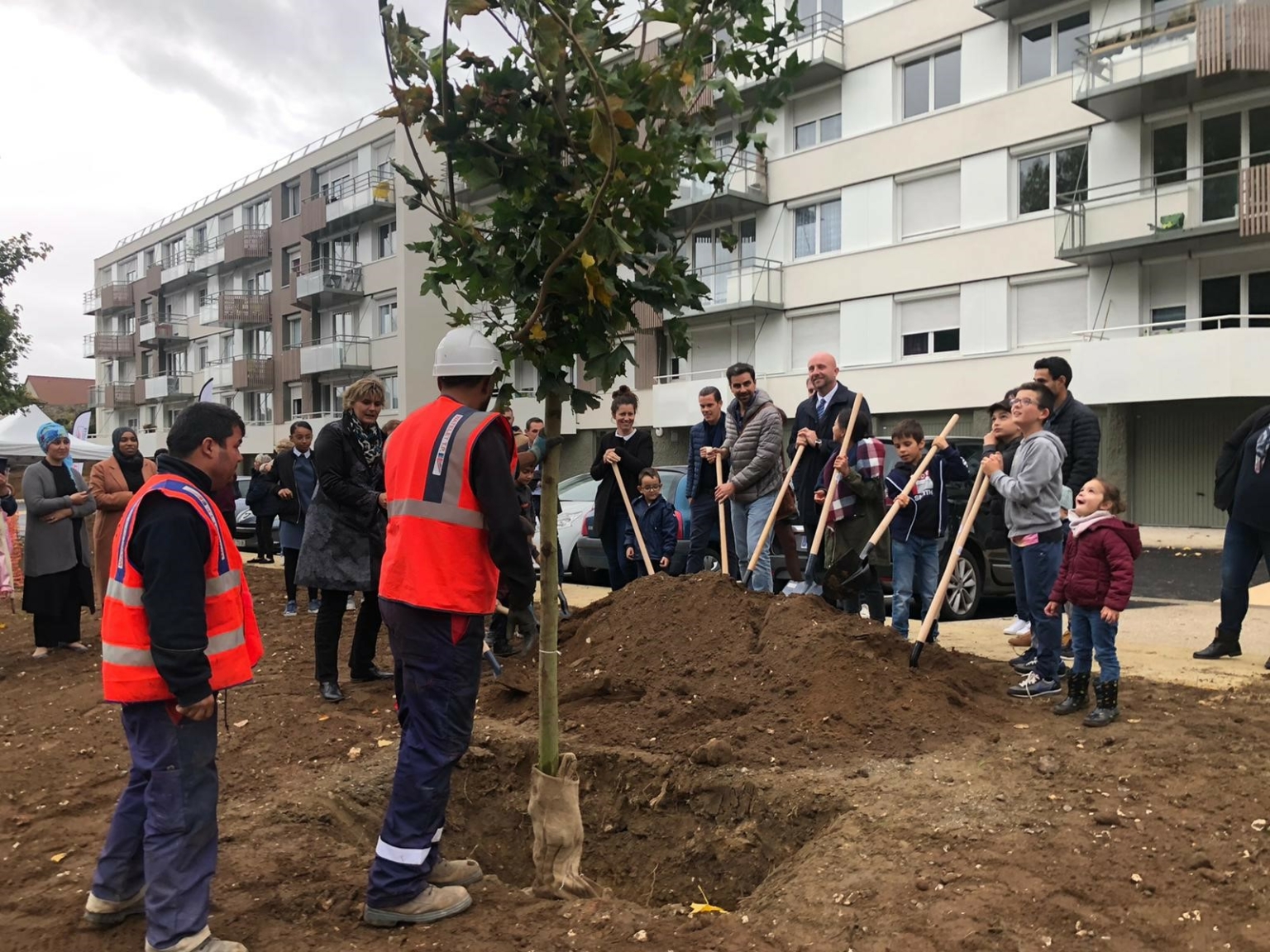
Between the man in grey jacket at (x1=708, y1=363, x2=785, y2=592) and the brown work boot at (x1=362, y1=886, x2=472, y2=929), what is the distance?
445cm

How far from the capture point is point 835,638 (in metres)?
5.65

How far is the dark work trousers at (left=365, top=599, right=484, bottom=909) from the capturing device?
3.29 m

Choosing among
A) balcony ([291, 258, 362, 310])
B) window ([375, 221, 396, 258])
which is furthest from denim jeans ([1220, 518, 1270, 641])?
balcony ([291, 258, 362, 310])

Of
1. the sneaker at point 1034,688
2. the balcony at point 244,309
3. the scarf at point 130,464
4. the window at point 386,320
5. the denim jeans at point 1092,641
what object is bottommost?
the sneaker at point 1034,688

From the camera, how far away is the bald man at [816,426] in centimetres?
740

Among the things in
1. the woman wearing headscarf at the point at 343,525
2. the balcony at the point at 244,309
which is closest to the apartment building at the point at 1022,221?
the woman wearing headscarf at the point at 343,525

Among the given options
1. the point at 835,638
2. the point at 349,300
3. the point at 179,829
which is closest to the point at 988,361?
the point at 835,638

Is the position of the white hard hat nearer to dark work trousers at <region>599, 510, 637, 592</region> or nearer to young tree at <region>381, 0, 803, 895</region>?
young tree at <region>381, 0, 803, 895</region>

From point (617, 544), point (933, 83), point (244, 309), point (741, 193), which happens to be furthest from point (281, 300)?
point (617, 544)

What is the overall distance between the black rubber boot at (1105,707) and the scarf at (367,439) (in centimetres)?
440

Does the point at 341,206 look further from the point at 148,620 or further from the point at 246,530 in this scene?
the point at 148,620

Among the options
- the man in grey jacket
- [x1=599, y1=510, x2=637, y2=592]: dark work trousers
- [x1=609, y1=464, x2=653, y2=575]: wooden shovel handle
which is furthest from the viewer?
[x1=599, y1=510, x2=637, y2=592]: dark work trousers

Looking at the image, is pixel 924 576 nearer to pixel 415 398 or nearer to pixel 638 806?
pixel 638 806

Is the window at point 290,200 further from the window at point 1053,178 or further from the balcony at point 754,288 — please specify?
the window at point 1053,178
